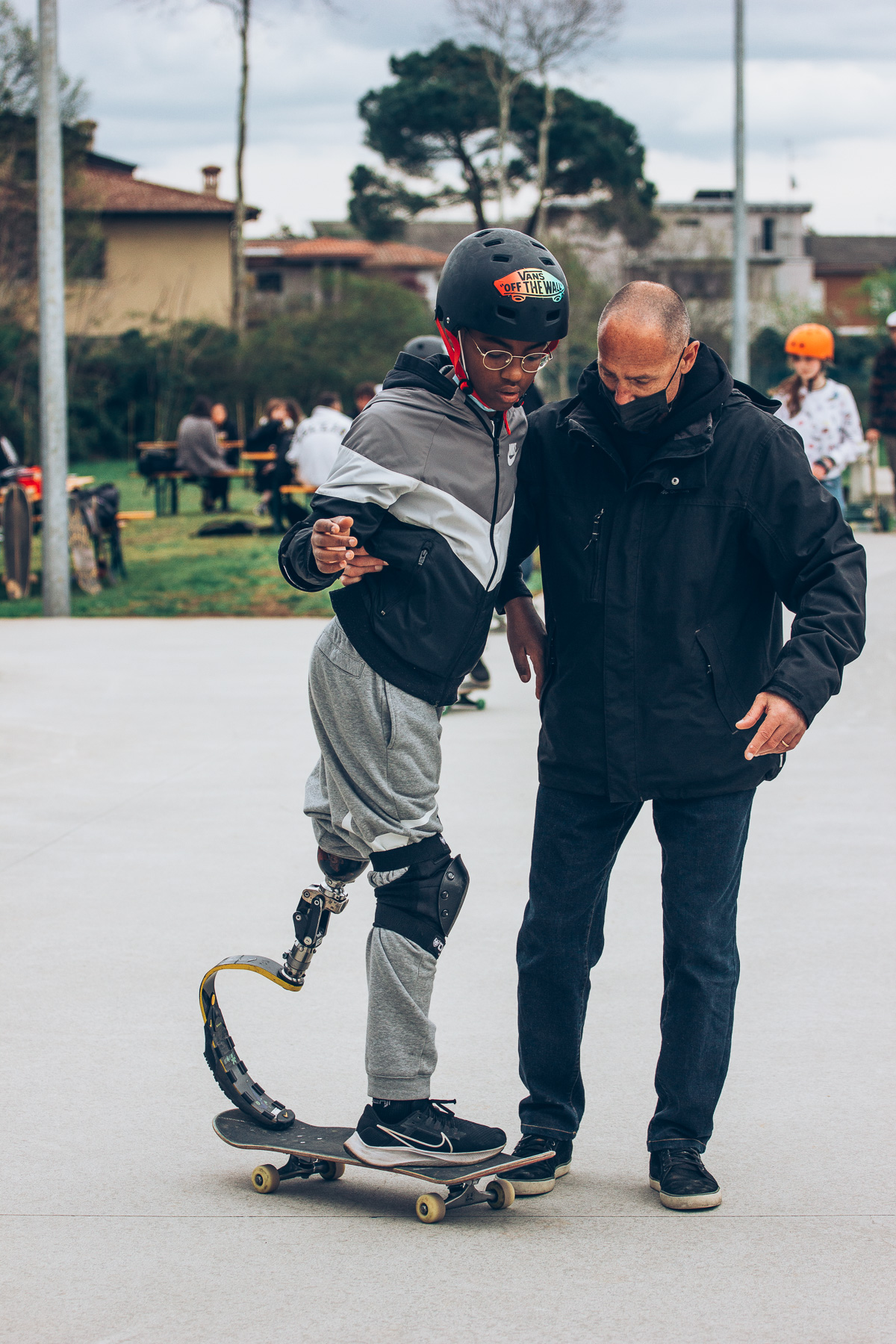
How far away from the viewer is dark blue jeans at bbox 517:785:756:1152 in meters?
2.97

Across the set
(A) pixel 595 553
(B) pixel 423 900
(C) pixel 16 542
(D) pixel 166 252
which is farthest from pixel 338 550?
(D) pixel 166 252

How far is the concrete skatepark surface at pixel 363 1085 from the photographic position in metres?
2.56

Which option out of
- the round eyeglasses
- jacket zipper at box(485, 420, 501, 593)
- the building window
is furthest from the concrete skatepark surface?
the building window

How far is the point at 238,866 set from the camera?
5.36m

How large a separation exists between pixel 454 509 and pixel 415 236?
3357 inches

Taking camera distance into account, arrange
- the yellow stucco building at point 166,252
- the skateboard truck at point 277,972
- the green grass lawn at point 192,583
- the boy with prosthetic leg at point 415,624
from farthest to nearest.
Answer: the yellow stucco building at point 166,252
the green grass lawn at point 192,583
the skateboard truck at point 277,972
the boy with prosthetic leg at point 415,624

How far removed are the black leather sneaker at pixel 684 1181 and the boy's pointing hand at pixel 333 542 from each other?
4.25ft

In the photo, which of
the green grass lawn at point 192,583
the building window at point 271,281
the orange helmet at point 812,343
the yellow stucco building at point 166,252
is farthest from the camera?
the building window at point 271,281

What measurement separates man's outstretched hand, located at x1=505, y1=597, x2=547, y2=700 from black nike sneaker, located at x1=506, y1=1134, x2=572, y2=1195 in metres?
0.89

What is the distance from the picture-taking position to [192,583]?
14.0 metres

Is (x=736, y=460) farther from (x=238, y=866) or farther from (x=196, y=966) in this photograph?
(x=238, y=866)

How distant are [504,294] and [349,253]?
57.4m

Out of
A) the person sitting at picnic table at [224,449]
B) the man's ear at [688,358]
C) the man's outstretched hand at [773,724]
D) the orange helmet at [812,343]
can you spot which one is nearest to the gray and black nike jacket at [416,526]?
the man's ear at [688,358]

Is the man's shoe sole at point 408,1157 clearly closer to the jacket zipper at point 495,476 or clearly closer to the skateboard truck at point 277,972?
the skateboard truck at point 277,972
